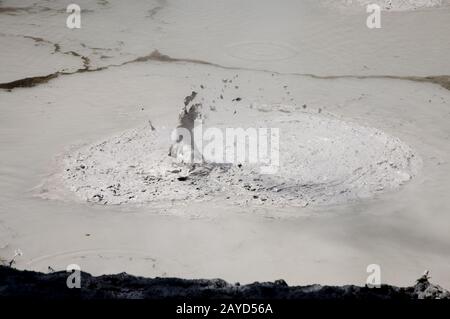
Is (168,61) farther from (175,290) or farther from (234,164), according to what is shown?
(175,290)

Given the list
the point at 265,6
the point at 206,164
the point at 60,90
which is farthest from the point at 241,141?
the point at 265,6

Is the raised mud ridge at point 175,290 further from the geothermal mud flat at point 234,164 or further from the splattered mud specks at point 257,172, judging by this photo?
the splattered mud specks at point 257,172

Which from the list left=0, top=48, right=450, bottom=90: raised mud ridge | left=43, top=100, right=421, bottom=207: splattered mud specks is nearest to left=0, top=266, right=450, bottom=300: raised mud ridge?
left=43, top=100, right=421, bottom=207: splattered mud specks


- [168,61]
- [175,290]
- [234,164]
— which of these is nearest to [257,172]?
[234,164]

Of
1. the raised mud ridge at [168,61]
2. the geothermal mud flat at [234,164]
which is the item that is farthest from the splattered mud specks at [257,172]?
the raised mud ridge at [168,61]

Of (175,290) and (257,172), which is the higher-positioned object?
(257,172)
